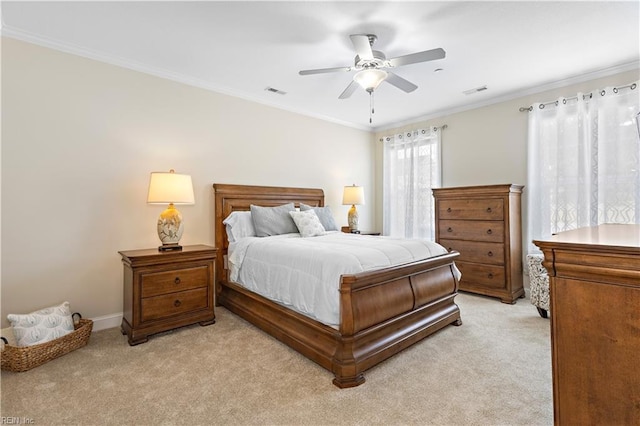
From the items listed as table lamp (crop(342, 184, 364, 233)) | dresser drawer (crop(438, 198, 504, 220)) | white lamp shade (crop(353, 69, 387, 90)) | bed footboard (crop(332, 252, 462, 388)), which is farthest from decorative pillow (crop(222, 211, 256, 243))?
dresser drawer (crop(438, 198, 504, 220))

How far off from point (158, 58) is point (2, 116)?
1355 mm

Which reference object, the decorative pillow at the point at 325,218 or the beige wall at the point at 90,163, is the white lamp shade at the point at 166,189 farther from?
the decorative pillow at the point at 325,218

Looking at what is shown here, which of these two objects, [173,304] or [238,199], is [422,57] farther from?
[173,304]

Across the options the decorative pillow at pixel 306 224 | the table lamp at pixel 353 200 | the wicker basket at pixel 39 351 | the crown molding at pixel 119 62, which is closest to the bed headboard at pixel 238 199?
the decorative pillow at pixel 306 224

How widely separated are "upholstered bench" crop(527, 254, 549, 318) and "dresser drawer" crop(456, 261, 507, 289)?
19.7 inches

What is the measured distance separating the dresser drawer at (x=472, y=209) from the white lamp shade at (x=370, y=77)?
2.13m

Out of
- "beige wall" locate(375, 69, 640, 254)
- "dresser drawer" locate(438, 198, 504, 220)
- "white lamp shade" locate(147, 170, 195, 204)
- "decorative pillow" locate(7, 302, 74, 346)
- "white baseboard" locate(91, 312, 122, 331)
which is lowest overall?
"white baseboard" locate(91, 312, 122, 331)

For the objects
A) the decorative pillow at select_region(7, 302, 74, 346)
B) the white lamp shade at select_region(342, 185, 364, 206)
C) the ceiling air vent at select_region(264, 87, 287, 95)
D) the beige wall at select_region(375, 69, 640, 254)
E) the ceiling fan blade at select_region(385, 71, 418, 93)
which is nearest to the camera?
the decorative pillow at select_region(7, 302, 74, 346)

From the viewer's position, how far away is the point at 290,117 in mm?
4535

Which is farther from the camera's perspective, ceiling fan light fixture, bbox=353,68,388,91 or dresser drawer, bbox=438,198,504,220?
dresser drawer, bbox=438,198,504,220

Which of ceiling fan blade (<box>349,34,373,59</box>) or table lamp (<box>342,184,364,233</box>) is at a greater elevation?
ceiling fan blade (<box>349,34,373,59</box>)

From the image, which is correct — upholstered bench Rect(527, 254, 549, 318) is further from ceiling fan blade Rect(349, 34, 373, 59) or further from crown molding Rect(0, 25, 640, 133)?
ceiling fan blade Rect(349, 34, 373, 59)

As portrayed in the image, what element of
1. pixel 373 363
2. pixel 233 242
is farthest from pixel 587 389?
pixel 233 242

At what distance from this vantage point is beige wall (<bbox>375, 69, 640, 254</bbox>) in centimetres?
392
